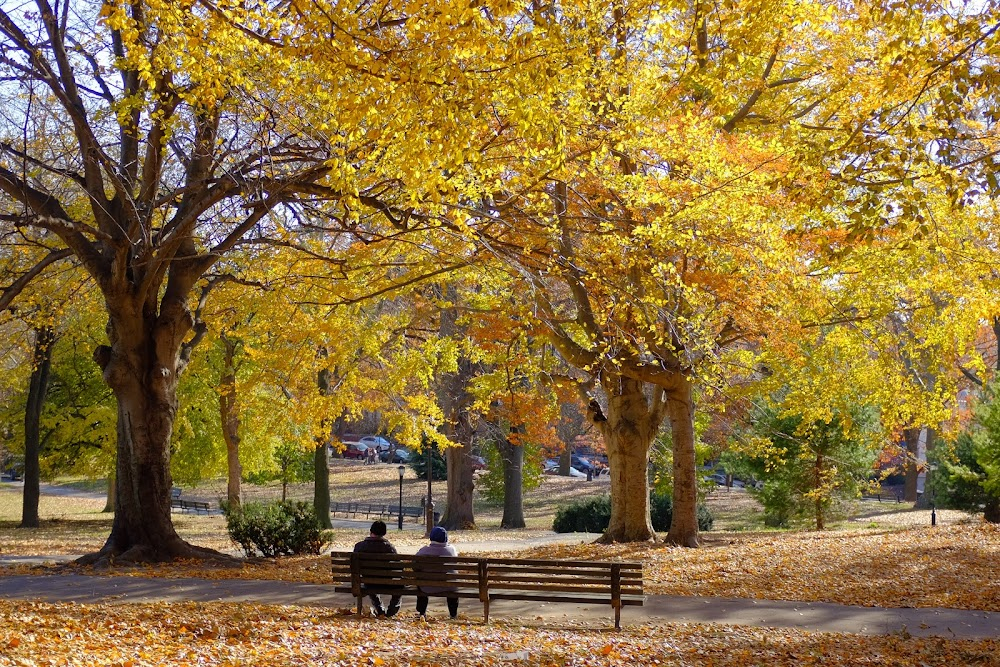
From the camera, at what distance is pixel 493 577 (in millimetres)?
10148

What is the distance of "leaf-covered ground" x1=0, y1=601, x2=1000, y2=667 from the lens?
23.2ft

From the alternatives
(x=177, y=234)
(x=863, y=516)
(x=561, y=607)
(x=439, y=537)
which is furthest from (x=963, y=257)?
(x=863, y=516)

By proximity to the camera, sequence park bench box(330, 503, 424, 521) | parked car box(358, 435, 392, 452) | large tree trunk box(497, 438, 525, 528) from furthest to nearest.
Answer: parked car box(358, 435, 392, 452)
park bench box(330, 503, 424, 521)
large tree trunk box(497, 438, 525, 528)

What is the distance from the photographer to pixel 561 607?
11367 millimetres

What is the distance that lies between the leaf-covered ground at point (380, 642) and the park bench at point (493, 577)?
32cm

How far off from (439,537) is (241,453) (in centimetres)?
2325

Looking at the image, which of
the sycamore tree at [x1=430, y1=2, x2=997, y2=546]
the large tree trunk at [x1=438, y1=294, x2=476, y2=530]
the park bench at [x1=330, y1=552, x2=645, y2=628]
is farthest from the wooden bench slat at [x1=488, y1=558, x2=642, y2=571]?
the large tree trunk at [x1=438, y1=294, x2=476, y2=530]

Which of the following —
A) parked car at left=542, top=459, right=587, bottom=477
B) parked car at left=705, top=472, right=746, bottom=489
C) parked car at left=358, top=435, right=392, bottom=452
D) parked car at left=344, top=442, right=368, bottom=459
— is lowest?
parked car at left=705, top=472, right=746, bottom=489

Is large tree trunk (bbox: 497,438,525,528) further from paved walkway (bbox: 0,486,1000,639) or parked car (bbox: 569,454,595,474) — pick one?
parked car (bbox: 569,454,595,474)

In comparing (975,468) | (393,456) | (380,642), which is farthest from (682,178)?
(393,456)

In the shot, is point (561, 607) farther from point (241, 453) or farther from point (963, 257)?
point (241, 453)

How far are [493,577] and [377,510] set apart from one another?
33.9m

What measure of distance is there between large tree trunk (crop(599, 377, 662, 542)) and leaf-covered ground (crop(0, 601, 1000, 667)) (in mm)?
9097

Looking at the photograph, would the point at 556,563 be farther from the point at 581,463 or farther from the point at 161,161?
the point at 581,463
